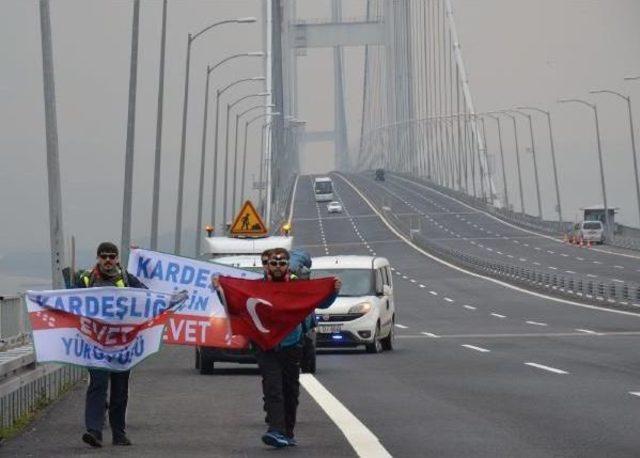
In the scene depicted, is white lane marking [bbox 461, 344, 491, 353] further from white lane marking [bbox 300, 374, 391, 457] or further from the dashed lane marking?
white lane marking [bbox 300, 374, 391, 457]

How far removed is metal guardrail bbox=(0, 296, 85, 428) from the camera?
14.9 m

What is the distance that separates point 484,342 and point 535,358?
7613 mm

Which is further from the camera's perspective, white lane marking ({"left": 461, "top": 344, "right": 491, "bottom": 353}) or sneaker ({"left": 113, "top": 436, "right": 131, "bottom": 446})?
white lane marking ({"left": 461, "top": 344, "right": 491, "bottom": 353})

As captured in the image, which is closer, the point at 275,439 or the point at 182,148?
the point at 275,439

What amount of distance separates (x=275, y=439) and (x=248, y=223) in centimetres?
3046

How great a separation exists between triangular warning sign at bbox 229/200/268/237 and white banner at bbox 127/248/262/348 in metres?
26.3

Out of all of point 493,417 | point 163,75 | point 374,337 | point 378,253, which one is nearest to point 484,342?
point 374,337

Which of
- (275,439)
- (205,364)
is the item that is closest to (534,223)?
(205,364)

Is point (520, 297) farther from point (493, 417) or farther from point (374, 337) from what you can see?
point (493, 417)

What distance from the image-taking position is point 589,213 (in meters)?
139

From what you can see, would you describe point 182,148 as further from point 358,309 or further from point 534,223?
point 534,223

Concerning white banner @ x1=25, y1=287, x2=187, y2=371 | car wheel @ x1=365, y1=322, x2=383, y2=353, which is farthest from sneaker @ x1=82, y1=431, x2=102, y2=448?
car wheel @ x1=365, y1=322, x2=383, y2=353

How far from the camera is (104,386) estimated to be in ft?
44.3

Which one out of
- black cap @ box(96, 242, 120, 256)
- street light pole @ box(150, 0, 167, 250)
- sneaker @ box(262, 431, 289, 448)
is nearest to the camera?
sneaker @ box(262, 431, 289, 448)
